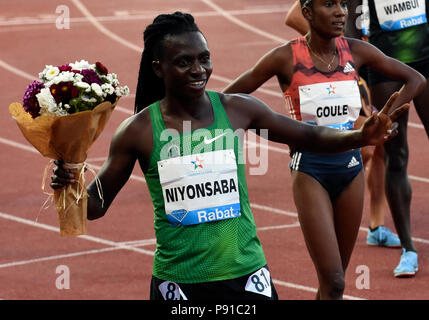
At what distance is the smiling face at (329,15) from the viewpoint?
5.41 meters

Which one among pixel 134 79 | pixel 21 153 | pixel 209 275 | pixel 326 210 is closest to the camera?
pixel 209 275

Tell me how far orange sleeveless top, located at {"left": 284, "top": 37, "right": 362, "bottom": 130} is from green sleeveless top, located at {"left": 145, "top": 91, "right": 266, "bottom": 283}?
1439 millimetres

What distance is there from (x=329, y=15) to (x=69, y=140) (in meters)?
2.12

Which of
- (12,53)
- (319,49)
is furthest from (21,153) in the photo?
(319,49)

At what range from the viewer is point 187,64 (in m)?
3.97

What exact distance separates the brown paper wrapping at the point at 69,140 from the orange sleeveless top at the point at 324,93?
5.94ft

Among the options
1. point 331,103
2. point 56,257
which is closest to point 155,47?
point 331,103

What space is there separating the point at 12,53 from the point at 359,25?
901cm

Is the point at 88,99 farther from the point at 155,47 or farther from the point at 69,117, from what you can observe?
the point at 155,47

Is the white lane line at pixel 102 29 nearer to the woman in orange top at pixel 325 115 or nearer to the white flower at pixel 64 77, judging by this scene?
the woman in orange top at pixel 325 115

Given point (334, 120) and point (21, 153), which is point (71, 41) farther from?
point (334, 120)

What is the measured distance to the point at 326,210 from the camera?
17.5ft
